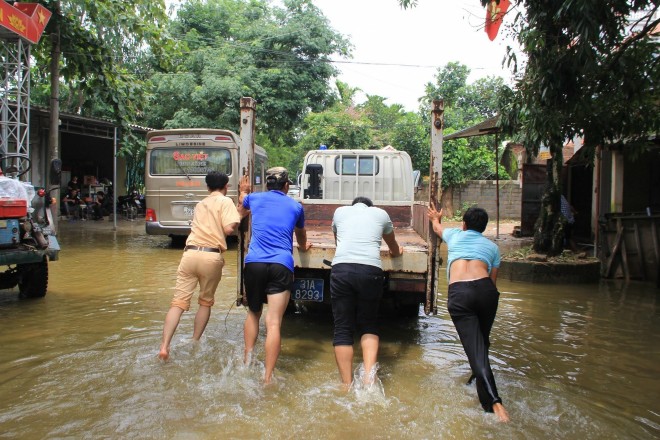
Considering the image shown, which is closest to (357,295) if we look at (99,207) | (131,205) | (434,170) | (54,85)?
(434,170)

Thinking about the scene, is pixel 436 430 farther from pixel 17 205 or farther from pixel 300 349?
pixel 17 205

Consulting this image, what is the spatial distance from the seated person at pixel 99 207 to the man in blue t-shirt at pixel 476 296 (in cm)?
1882

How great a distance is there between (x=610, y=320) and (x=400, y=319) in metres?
2.48

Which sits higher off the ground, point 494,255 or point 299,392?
point 494,255

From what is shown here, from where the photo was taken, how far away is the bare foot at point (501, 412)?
3612 mm

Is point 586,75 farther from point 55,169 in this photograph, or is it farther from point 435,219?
point 55,169

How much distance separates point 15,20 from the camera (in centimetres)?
1073

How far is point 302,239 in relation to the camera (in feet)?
15.9

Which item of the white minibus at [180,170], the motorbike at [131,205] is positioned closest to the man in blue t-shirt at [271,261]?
the white minibus at [180,170]

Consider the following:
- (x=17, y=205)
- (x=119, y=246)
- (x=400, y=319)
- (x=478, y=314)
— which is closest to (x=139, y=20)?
(x=119, y=246)

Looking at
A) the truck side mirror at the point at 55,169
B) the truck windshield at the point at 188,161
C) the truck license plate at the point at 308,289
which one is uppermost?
the truck windshield at the point at 188,161

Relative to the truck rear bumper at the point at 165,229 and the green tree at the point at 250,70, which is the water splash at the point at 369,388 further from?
the green tree at the point at 250,70

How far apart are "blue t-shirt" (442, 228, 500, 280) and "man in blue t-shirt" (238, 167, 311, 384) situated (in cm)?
126

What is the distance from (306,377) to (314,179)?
4707mm
